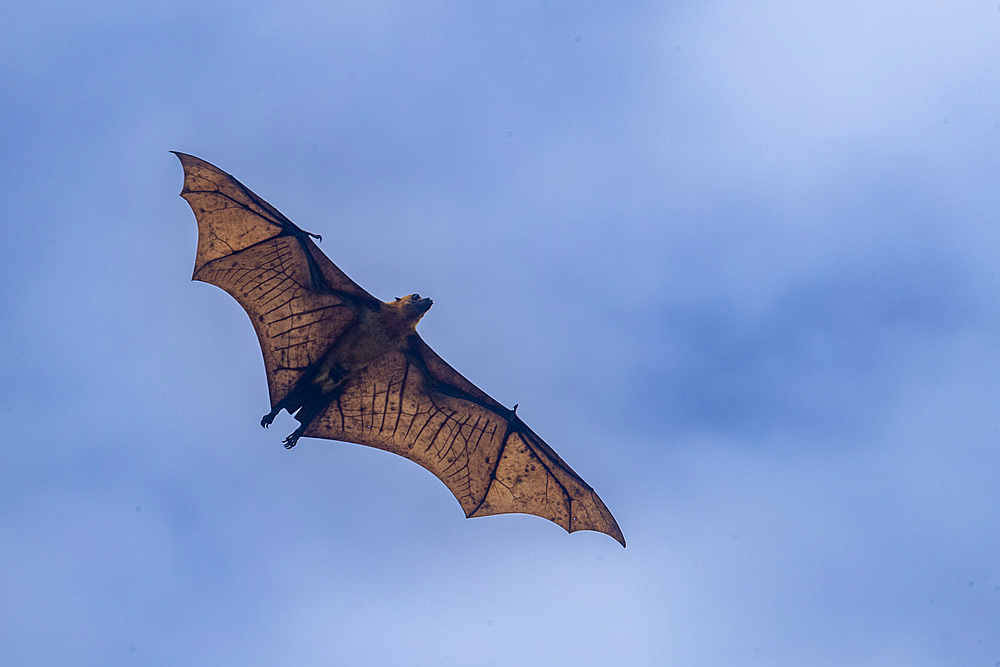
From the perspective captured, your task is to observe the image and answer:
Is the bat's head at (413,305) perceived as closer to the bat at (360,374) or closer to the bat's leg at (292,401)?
the bat at (360,374)

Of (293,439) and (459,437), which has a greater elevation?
(459,437)

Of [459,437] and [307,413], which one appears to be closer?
[307,413]

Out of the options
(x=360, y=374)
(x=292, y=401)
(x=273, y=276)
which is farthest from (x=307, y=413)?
(x=273, y=276)

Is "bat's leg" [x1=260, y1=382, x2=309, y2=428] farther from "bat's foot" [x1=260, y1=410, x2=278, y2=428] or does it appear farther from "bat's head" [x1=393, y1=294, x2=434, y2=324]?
"bat's head" [x1=393, y1=294, x2=434, y2=324]

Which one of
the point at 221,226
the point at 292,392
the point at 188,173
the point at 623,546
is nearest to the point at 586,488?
the point at 623,546

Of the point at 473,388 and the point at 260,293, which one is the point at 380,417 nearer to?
the point at 473,388

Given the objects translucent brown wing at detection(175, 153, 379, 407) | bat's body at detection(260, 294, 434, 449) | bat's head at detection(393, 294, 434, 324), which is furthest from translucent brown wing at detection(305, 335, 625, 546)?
translucent brown wing at detection(175, 153, 379, 407)

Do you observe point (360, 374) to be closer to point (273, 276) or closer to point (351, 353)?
point (351, 353)
